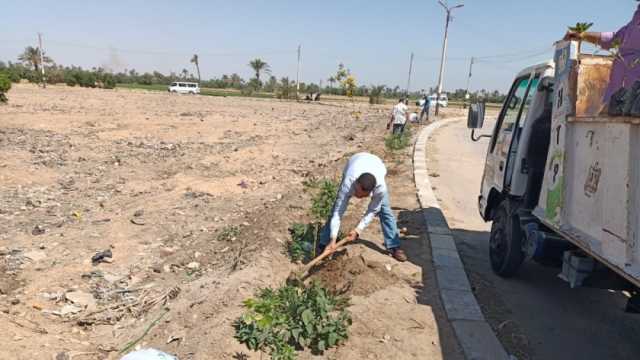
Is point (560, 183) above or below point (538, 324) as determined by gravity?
above

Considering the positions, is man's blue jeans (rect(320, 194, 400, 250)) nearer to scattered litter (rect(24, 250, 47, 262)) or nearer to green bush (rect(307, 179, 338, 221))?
green bush (rect(307, 179, 338, 221))

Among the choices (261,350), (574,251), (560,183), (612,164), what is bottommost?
(261,350)

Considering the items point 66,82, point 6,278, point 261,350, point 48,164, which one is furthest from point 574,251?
point 66,82

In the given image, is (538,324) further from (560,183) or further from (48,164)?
(48,164)

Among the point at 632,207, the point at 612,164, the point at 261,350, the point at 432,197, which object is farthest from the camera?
the point at 432,197

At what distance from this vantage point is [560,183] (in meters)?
3.68

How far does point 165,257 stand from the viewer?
562 centimetres

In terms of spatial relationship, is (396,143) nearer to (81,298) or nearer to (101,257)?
(101,257)

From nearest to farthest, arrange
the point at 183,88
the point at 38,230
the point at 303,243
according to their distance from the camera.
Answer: the point at 303,243
the point at 38,230
the point at 183,88

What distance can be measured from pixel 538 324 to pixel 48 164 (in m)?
9.95

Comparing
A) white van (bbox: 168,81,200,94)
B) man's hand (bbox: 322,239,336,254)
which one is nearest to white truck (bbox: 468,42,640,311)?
man's hand (bbox: 322,239,336,254)

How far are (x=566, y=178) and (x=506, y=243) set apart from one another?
1447 millimetres

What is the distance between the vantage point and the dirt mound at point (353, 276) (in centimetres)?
438

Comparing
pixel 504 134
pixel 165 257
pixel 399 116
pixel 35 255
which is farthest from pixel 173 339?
pixel 399 116
